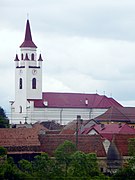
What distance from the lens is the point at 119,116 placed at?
102875 millimetres

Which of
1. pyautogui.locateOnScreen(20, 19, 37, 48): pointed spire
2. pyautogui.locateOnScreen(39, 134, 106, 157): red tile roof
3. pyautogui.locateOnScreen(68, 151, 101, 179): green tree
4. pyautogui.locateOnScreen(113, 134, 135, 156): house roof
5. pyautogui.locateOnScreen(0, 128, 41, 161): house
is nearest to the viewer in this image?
pyautogui.locateOnScreen(68, 151, 101, 179): green tree

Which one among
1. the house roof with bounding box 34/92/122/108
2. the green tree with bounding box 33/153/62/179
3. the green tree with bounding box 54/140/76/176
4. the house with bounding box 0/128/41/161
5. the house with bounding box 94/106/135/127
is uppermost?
the house roof with bounding box 34/92/122/108

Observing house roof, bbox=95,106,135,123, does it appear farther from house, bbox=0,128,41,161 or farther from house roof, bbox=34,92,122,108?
house, bbox=0,128,41,161

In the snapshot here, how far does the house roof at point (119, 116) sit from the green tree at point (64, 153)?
42.2 metres

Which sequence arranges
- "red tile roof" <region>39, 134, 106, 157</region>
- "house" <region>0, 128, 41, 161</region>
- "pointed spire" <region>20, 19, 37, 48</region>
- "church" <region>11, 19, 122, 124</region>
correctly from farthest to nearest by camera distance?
1. "pointed spire" <region>20, 19, 37, 48</region>
2. "church" <region>11, 19, 122, 124</region>
3. "red tile roof" <region>39, 134, 106, 157</region>
4. "house" <region>0, 128, 41, 161</region>

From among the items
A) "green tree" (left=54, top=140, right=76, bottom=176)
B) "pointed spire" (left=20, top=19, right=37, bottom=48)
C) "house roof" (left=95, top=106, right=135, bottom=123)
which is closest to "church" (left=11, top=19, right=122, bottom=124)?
"pointed spire" (left=20, top=19, right=37, bottom=48)

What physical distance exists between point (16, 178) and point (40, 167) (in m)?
4.08

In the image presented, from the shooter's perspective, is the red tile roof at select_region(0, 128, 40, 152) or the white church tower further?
the white church tower

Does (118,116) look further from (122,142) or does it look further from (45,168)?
(45,168)

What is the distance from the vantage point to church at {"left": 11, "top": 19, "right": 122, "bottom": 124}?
12400 cm

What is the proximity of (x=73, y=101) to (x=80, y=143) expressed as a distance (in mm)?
62220

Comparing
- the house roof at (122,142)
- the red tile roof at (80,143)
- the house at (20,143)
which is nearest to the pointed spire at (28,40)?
the house roof at (122,142)

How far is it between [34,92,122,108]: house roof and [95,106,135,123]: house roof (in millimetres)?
18138

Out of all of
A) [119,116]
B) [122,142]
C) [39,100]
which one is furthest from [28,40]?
[122,142]
